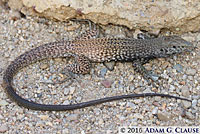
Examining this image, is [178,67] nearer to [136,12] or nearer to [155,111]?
[155,111]

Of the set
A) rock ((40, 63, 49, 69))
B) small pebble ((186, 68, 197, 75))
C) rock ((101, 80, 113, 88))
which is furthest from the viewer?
rock ((40, 63, 49, 69))

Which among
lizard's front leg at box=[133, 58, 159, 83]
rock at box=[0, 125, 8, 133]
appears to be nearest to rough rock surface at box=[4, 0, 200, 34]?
lizard's front leg at box=[133, 58, 159, 83]

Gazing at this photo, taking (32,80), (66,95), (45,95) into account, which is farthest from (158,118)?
(32,80)

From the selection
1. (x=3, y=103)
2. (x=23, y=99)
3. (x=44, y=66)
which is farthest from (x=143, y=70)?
(x=3, y=103)

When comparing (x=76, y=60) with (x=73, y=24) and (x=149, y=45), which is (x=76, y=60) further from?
(x=149, y=45)

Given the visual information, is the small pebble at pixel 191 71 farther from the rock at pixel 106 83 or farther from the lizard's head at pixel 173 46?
the rock at pixel 106 83

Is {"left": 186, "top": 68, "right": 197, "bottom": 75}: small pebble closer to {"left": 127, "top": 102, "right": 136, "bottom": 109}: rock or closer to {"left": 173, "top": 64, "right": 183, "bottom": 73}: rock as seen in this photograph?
{"left": 173, "top": 64, "right": 183, "bottom": 73}: rock
